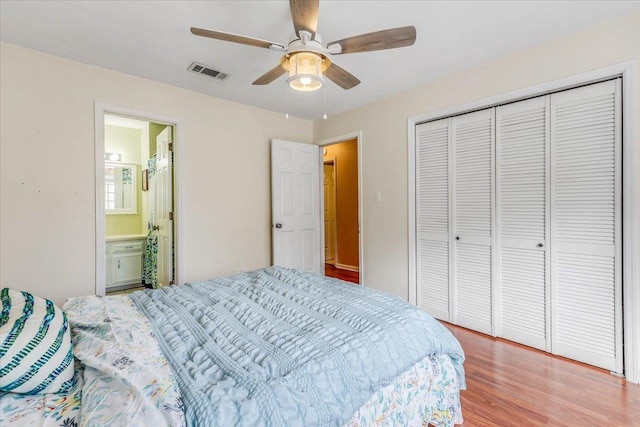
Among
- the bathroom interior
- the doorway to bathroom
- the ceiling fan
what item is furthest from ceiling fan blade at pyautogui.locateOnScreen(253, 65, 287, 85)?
the bathroom interior

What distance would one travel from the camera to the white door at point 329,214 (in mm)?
6348

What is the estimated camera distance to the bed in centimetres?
89

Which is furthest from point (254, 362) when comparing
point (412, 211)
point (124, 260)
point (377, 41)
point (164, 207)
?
point (124, 260)

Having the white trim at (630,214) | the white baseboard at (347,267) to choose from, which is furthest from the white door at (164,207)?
the white trim at (630,214)

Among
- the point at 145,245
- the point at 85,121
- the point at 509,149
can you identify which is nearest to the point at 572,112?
the point at 509,149

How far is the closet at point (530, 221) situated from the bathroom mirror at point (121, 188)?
422 centimetres

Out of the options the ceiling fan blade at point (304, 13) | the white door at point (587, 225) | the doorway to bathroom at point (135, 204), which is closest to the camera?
the ceiling fan blade at point (304, 13)

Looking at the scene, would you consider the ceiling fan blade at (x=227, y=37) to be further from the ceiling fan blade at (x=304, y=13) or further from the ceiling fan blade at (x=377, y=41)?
the ceiling fan blade at (x=377, y=41)

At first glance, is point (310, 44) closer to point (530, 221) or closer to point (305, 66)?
point (305, 66)

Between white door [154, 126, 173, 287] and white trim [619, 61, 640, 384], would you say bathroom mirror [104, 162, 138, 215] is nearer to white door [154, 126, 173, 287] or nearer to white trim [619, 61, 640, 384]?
white door [154, 126, 173, 287]

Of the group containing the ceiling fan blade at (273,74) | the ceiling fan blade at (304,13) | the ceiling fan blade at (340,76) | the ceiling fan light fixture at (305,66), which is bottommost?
the ceiling fan light fixture at (305,66)

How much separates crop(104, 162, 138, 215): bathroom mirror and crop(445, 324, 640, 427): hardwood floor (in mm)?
4871

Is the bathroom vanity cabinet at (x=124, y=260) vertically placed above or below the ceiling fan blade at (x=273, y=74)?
below

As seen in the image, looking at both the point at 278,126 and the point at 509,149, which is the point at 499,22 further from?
the point at 278,126
